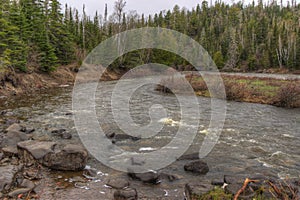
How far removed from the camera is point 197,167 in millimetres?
8742

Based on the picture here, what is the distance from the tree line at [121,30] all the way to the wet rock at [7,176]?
1966 cm

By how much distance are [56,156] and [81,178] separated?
1302 millimetres

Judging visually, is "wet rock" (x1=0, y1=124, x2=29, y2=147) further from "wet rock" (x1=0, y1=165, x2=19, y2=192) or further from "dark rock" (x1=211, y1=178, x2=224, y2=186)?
"dark rock" (x1=211, y1=178, x2=224, y2=186)

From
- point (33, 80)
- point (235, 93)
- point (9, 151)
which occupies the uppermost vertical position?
point (33, 80)

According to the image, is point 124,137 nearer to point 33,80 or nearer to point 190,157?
point 190,157

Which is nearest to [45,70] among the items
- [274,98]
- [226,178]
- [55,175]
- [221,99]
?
[221,99]

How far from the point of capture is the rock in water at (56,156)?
28.0 feet

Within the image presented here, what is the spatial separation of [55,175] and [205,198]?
4.69m

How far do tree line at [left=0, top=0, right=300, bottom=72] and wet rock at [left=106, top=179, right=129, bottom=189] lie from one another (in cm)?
2179

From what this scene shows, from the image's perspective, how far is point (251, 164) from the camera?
9.40 meters

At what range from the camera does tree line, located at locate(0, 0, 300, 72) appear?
3105 centimetres

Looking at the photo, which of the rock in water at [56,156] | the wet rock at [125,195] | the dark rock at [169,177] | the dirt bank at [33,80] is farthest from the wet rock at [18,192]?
the dirt bank at [33,80]

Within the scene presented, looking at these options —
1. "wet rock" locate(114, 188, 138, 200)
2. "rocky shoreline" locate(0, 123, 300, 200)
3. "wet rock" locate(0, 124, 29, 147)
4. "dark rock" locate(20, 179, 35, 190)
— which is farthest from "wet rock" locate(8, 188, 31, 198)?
"wet rock" locate(0, 124, 29, 147)

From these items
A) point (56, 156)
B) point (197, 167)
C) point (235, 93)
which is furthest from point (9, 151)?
point (235, 93)
